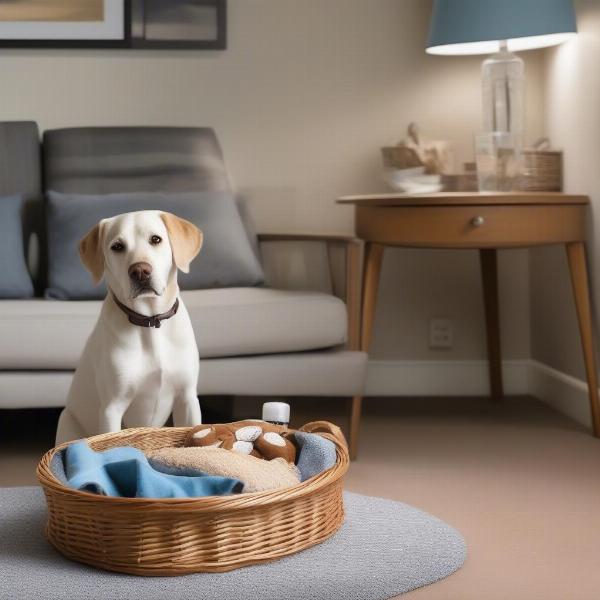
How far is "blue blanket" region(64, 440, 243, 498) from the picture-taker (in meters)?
1.90

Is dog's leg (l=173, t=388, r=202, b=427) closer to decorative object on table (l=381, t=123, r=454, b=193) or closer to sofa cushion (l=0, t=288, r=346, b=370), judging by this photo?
sofa cushion (l=0, t=288, r=346, b=370)

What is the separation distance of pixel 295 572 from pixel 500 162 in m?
1.78

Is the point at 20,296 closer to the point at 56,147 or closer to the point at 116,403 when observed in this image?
the point at 56,147

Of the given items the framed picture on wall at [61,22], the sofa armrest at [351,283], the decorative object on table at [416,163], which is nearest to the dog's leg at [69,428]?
the sofa armrest at [351,283]

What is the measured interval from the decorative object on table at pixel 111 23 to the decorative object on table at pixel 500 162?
3.44 feet

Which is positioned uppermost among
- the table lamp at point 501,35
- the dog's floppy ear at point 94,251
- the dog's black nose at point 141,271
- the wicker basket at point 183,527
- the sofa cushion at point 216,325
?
the table lamp at point 501,35

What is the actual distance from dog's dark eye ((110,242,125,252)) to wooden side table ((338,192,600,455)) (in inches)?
38.6

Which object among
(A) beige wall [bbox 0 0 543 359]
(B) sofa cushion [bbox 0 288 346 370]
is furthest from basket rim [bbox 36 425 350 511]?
(A) beige wall [bbox 0 0 543 359]

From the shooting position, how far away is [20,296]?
314cm

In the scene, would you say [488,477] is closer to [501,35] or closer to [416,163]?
[416,163]

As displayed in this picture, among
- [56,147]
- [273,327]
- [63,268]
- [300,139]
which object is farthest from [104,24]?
[273,327]

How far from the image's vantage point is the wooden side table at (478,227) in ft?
9.88

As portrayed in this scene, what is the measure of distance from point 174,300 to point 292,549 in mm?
635

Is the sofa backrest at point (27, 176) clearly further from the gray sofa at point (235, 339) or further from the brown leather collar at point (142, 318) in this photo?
the brown leather collar at point (142, 318)
